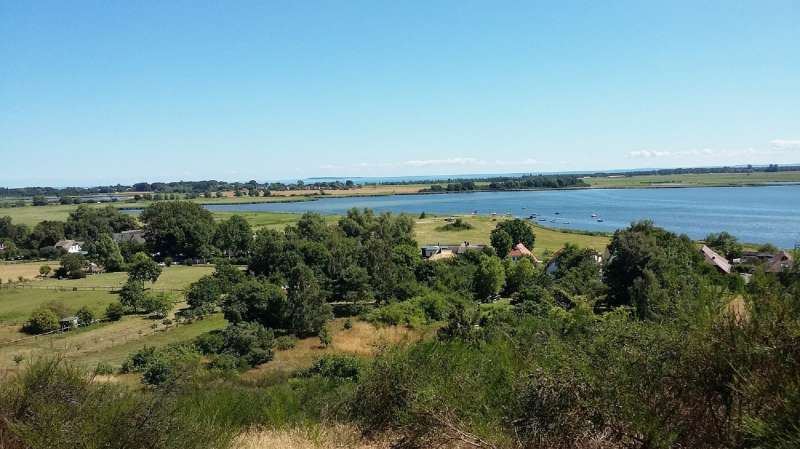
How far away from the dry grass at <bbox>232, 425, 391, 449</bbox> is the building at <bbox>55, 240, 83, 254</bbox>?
53958mm

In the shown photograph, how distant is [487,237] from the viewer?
54.8 meters

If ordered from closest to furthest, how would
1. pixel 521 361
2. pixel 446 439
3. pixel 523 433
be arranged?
pixel 523 433 → pixel 446 439 → pixel 521 361

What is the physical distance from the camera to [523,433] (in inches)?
235

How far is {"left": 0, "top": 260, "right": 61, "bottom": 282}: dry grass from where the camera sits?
128ft

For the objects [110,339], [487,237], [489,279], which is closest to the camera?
[110,339]

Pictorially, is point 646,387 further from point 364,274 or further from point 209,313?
point 209,313

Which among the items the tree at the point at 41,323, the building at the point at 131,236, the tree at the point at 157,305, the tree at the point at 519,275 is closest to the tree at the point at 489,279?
the tree at the point at 519,275

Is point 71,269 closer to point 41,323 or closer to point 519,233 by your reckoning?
point 41,323

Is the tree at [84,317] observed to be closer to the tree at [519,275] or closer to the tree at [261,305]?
the tree at [261,305]

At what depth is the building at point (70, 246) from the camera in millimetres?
51594

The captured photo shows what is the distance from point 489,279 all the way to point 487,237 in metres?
26.9

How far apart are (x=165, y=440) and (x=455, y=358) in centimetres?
495

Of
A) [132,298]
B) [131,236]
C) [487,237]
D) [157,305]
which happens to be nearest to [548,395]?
[157,305]

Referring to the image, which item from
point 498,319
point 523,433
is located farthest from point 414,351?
point 498,319
